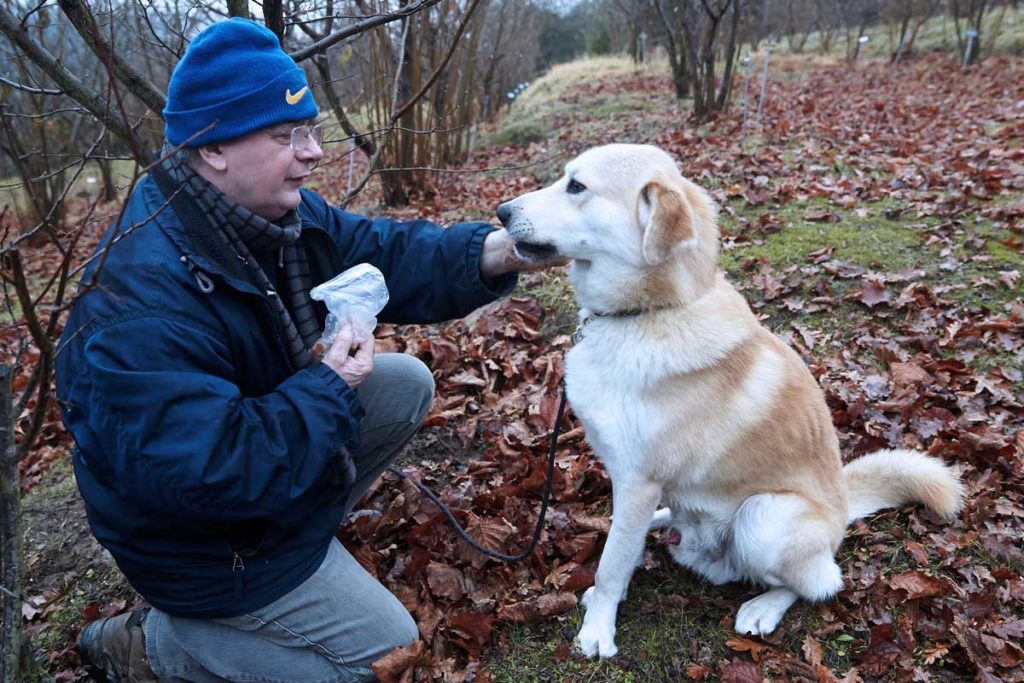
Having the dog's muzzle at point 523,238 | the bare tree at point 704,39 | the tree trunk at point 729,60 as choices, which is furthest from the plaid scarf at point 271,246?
the tree trunk at point 729,60

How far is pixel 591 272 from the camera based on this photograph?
8.21ft

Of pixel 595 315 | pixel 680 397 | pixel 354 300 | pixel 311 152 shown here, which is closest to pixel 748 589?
pixel 680 397

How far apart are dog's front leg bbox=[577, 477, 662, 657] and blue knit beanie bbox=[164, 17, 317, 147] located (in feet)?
5.80

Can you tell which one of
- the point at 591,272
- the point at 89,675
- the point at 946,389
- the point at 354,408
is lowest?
the point at 89,675

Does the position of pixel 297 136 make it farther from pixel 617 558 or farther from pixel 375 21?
pixel 617 558

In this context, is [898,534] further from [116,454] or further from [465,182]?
[465,182]

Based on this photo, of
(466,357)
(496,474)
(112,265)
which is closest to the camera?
(112,265)

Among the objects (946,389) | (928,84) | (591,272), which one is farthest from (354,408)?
(928,84)

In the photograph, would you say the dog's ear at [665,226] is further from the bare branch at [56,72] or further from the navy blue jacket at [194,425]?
the bare branch at [56,72]

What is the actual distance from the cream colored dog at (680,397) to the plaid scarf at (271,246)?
32.6 inches

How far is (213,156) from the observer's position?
2.10m

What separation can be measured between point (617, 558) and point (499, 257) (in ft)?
4.21

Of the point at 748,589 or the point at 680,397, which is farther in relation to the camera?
the point at 748,589

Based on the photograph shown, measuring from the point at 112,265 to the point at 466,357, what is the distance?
101 inches
